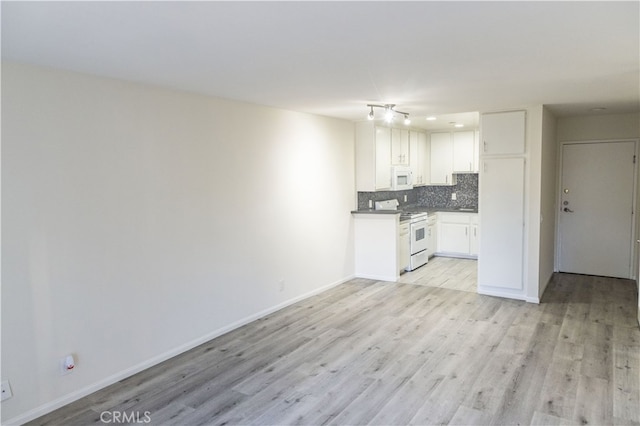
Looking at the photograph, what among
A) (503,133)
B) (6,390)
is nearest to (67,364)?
(6,390)

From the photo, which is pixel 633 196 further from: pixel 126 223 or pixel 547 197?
pixel 126 223

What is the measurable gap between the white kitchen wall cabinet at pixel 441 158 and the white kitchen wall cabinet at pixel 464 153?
0.31 feet

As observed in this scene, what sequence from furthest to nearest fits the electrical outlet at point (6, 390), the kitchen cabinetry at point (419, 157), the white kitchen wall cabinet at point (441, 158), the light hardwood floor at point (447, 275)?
1. the white kitchen wall cabinet at point (441, 158)
2. the kitchen cabinetry at point (419, 157)
3. the light hardwood floor at point (447, 275)
4. the electrical outlet at point (6, 390)

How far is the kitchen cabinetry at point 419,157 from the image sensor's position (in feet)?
24.8

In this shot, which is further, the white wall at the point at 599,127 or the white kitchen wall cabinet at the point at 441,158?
the white kitchen wall cabinet at the point at 441,158

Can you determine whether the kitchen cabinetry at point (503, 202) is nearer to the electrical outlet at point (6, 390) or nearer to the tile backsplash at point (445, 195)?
the tile backsplash at point (445, 195)

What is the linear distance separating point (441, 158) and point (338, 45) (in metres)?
6.03

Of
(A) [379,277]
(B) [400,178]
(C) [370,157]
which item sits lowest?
(A) [379,277]

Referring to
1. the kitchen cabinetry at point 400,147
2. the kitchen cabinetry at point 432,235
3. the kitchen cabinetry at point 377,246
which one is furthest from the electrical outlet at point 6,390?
the kitchen cabinetry at point 432,235

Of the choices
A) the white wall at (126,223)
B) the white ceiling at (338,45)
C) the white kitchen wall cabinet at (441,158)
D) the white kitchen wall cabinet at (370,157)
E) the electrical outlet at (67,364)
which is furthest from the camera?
the white kitchen wall cabinet at (441,158)

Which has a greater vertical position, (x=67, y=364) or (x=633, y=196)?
(x=633, y=196)

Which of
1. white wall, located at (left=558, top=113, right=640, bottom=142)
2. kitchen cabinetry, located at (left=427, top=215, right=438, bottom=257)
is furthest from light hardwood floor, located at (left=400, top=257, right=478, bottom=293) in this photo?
white wall, located at (left=558, top=113, right=640, bottom=142)

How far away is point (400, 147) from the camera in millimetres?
7098

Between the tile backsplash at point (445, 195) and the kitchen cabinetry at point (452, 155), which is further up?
the kitchen cabinetry at point (452, 155)
